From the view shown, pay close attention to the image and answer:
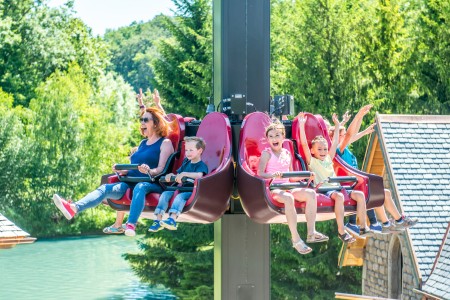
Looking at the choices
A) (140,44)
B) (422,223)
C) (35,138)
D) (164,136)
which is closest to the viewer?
(164,136)

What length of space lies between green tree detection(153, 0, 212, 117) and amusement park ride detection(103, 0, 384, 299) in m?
20.0

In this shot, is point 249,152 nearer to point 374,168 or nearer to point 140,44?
point 374,168

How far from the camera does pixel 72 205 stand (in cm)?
461

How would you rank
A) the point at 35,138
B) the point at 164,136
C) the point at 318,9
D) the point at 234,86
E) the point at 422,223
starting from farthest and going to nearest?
1. the point at 35,138
2. the point at 318,9
3. the point at 422,223
4. the point at 164,136
5. the point at 234,86

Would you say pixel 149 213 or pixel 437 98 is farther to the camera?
pixel 437 98

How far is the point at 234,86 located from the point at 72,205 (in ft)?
2.67

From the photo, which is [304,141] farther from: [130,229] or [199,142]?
[130,229]

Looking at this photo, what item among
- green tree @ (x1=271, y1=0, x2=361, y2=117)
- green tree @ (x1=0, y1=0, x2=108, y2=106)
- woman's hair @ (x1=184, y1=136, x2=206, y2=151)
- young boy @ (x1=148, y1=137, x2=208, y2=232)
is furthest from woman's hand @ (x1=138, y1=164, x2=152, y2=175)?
green tree @ (x1=0, y1=0, x2=108, y2=106)

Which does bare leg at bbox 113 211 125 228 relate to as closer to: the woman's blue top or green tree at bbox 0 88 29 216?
the woman's blue top

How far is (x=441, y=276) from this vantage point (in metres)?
12.5

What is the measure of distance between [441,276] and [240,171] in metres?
8.45

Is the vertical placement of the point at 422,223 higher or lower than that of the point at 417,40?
lower

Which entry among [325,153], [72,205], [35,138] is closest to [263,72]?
[325,153]

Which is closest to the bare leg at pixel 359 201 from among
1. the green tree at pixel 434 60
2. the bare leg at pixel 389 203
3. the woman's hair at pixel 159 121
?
the bare leg at pixel 389 203
